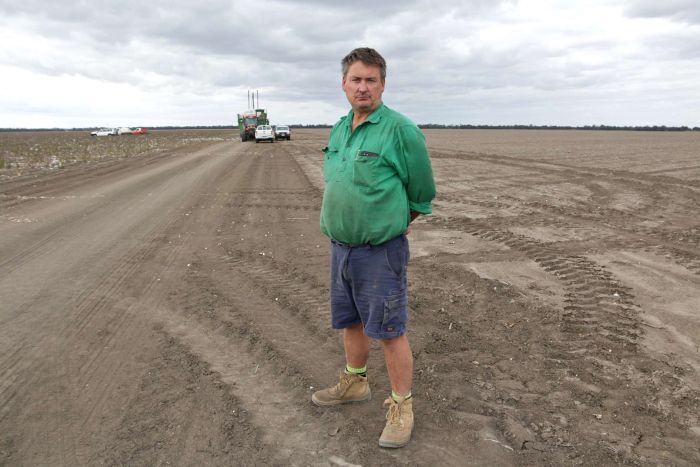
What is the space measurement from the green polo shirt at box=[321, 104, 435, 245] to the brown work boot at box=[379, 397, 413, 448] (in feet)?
3.10

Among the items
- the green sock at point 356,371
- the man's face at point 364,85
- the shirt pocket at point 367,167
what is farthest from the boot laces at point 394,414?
the man's face at point 364,85

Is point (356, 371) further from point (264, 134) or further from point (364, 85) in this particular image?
point (264, 134)

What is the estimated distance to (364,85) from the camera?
8.50 ft

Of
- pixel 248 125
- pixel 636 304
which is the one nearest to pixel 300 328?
pixel 636 304

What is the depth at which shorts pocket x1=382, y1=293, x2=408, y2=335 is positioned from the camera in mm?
2709

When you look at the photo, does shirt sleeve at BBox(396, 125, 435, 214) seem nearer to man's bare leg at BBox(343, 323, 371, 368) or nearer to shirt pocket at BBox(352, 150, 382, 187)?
shirt pocket at BBox(352, 150, 382, 187)

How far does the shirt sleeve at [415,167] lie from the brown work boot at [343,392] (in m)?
1.14

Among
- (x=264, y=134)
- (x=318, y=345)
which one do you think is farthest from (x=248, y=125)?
(x=318, y=345)

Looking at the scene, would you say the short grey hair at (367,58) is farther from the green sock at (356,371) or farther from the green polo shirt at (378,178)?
the green sock at (356,371)

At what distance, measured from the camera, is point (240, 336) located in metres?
4.16

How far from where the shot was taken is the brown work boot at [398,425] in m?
2.77

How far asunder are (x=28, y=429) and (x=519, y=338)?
3345mm

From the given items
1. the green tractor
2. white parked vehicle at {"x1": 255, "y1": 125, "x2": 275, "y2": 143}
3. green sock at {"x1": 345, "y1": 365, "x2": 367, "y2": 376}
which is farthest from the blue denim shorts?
the green tractor

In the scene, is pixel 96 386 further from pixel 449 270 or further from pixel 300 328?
pixel 449 270
